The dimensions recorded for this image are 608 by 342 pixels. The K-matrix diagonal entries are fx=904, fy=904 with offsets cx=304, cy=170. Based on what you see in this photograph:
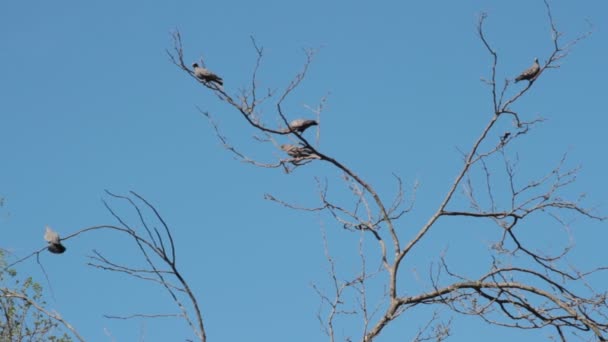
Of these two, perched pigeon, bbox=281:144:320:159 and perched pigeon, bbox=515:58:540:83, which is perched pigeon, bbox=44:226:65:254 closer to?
perched pigeon, bbox=281:144:320:159

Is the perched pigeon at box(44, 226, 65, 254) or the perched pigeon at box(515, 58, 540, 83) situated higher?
the perched pigeon at box(515, 58, 540, 83)

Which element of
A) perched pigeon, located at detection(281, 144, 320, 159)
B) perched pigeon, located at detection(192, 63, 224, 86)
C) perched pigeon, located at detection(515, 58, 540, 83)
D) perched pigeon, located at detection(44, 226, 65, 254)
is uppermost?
perched pigeon, located at detection(515, 58, 540, 83)

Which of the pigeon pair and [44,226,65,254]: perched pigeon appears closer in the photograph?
[44,226,65,254]: perched pigeon

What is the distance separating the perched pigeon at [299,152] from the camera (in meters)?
5.28

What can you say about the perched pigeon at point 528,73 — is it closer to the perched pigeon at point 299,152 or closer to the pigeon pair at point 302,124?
the pigeon pair at point 302,124

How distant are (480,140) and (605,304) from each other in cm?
111

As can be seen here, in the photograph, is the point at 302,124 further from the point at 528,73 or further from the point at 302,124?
the point at 528,73

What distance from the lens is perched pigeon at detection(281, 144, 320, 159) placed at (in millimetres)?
5277

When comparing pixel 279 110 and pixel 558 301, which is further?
pixel 279 110

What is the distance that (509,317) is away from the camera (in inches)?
191

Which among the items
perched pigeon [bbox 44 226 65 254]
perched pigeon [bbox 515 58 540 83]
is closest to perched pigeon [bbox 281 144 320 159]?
perched pigeon [bbox 44 226 65 254]

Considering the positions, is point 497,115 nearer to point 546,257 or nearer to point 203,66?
point 546,257

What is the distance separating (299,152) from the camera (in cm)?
535

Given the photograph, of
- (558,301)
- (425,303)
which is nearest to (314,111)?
(425,303)
